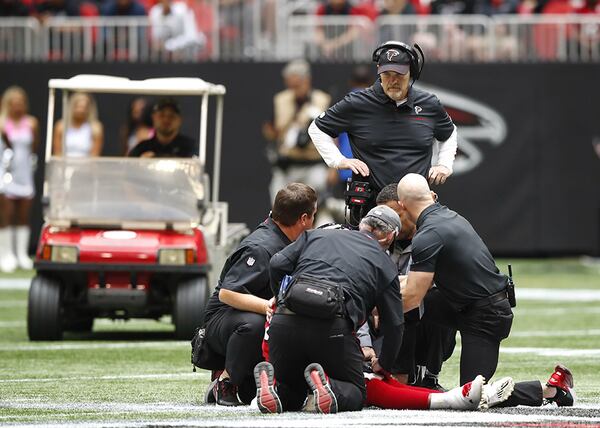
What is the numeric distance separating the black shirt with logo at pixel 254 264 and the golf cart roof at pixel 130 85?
5.34 meters

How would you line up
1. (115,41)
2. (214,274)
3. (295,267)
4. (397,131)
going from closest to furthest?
(295,267) → (397,131) → (214,274) → (115,41)

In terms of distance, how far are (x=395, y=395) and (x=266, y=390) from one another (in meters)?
0.84

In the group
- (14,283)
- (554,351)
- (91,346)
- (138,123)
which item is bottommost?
(14,283)

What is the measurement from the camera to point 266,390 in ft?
29.1

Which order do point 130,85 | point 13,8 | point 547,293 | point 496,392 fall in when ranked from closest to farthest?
point 496,392 → point 130,85 → point 547,293 → point 13,8

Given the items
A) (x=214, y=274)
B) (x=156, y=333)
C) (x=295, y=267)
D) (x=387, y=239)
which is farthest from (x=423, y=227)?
(x=156, y=333)

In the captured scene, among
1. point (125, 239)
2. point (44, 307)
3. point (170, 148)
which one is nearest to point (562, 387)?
point (125, 239)

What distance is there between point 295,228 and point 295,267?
0.62 metres

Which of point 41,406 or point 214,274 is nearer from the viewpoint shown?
point 41,406

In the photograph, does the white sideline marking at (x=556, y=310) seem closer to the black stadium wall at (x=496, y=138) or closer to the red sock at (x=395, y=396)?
the black stadium wall at (x=496, y=138)

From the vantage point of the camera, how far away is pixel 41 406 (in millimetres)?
9422

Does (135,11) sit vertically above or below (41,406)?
above

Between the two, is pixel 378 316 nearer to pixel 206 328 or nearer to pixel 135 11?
pixel 206 328

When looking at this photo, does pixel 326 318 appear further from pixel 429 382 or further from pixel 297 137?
pixel 297 137
